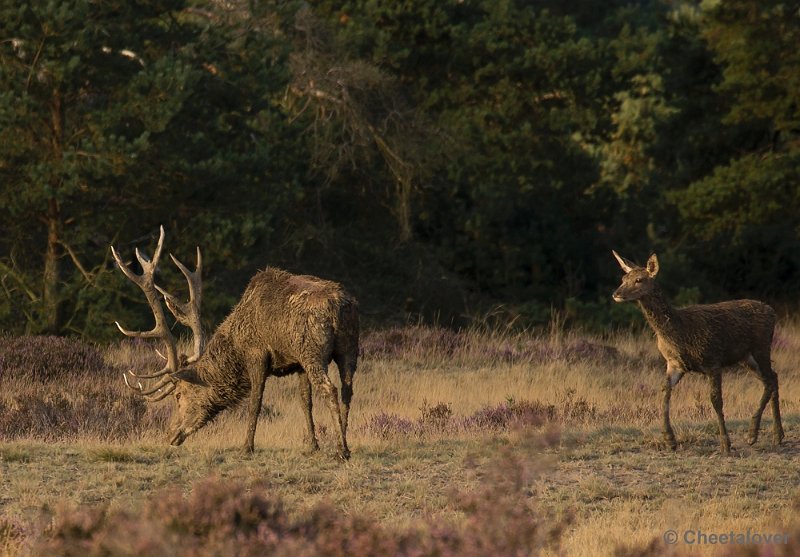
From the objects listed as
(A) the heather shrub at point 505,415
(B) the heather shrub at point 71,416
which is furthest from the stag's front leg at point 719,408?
(B) the heather shrub at point 71,416

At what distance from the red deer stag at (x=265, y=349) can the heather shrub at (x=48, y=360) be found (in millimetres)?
5088

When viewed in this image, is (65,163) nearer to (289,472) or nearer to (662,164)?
(289,472)

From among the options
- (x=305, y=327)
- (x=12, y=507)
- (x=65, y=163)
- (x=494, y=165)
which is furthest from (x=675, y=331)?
(x=494, y=165)

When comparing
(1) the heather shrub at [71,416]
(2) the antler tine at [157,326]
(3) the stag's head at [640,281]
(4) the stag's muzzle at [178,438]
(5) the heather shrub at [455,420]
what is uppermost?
(3) the stag's head at [640,281]

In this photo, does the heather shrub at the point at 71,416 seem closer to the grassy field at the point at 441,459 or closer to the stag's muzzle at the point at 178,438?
the grassy field at the point at 441,459

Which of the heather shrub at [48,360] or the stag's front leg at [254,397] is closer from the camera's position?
the stag's front leg at [254,397]

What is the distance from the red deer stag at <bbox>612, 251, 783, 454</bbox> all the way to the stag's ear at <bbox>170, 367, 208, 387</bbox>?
12.0 ft

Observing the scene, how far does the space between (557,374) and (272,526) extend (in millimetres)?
11910

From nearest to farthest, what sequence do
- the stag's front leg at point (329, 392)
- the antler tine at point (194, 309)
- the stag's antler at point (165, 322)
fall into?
the stag's front leg at point (329, 392) < the stag's antler at point (165, 322) < the antler tine at point (194, 309)

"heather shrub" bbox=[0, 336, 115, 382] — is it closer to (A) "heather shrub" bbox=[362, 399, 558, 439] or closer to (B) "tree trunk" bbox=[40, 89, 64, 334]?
(B) "tree trunk" bbox=[40, 89, 64, 334]

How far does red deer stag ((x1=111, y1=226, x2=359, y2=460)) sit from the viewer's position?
1085 centimetres

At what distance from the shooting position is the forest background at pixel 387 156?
21.3 m

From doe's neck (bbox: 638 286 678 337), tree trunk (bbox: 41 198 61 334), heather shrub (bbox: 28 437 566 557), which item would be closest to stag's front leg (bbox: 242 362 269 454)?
doe's neck (bbox: 638 286 678 337)

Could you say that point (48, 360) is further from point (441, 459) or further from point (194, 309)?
point (441, 459)
